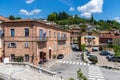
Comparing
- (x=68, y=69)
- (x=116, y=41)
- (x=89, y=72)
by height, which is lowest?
(x=89, y=72)

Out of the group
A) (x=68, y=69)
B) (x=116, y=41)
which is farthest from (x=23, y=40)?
(x=116, y=41)

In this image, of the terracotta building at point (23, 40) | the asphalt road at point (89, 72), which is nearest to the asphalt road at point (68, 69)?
the asphalt road at point (89, 72)

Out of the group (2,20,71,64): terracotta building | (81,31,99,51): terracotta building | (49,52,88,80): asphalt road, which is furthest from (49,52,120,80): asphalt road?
(81,31,99,51): terracotta building

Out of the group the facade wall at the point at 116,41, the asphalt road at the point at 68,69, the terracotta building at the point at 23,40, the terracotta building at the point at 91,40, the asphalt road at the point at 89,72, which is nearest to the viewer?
the asphalt road at the point at 89,72

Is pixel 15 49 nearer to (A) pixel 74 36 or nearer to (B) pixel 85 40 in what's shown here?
(B) pixel 85 40

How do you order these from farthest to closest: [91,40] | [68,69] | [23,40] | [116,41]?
[116,41] < [91,40] < [23,40] < [68,69]

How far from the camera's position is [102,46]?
3812 inches

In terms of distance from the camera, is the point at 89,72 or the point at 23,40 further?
the point at 23,40

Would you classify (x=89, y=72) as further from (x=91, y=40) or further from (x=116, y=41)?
(x=116, y=41)

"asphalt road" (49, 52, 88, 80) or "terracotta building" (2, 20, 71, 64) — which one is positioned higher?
"terracotta building" (2, 20, 71, 64)

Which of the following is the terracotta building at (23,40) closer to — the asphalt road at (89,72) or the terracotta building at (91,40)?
the asphalt road at (89,72)

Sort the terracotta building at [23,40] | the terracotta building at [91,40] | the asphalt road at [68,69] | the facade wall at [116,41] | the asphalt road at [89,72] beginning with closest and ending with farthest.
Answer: the asphalt road at [89,72] → the asphalt road at [68,69] → the terracotta building at [23,40] → the terracotta building at [91,40] → the facade wall at [116,41]

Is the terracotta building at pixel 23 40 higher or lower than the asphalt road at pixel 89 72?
higher

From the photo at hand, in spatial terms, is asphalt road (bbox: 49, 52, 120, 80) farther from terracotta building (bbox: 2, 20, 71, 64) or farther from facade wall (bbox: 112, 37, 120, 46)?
facade wall (bbox: 112, 37, 120, 46)
